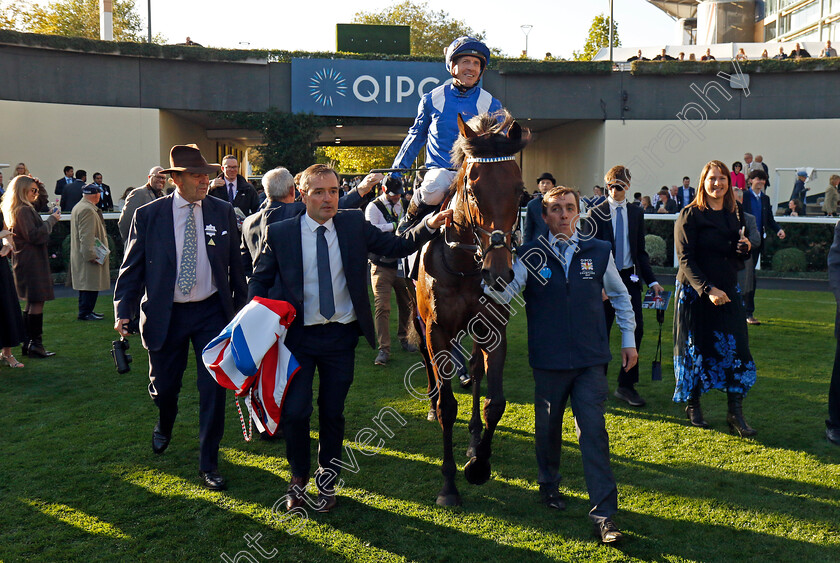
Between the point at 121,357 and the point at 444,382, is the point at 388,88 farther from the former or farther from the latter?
the point at 444,382

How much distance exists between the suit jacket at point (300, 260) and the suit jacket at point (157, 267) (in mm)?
577

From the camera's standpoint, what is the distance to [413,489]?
418cm

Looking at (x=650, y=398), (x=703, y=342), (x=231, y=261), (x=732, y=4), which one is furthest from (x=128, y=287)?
(x=732, y=4)

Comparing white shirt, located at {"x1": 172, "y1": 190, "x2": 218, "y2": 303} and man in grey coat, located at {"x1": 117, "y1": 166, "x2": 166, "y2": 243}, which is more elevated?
man in grey coat, located at {"x1": 117, "y1": 166, "x2": 166, "y2": 243}

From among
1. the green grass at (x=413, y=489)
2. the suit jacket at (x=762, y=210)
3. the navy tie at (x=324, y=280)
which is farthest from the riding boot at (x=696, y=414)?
the suit jacket at (x=762, y=210)

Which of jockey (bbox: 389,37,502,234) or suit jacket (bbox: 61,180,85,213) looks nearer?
jockey (bbox: 389,37,502,234)

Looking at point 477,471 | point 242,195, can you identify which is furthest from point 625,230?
point 242,195

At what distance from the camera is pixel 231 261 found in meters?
4.46

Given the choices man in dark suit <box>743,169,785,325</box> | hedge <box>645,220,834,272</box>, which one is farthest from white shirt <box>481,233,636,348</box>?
hedge <box>645,220,834,272</box>

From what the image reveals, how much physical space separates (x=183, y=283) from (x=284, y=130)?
18.1m

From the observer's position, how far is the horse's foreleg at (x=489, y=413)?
4.14m

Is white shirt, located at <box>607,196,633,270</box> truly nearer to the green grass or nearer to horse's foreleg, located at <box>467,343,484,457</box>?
the green grass

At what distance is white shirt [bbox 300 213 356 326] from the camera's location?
3791mm

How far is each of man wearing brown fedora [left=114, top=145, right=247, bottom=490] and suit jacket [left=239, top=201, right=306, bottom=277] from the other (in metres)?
0.15
